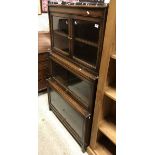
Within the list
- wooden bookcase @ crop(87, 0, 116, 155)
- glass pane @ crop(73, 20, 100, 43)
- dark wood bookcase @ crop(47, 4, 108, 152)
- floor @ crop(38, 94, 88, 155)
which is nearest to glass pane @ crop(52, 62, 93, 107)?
dark wood bookcase @ crop(47, 4, 108, 152)

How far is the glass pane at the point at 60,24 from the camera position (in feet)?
5.80

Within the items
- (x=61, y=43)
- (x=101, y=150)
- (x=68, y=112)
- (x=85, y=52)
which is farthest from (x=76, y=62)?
(x=101, y=150)

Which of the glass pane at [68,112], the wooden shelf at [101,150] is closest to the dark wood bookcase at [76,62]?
the glass pane at [68,112]

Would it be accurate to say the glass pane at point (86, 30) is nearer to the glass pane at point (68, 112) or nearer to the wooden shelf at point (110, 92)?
the wooden shelf at point (110, 92)

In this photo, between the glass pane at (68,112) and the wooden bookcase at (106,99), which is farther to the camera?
the glass pane at (68,112)

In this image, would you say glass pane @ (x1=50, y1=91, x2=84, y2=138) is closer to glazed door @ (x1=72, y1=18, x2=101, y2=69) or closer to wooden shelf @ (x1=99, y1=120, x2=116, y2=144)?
wooden shelf @ (x1=99, y1=120, x2=116, y2=144)

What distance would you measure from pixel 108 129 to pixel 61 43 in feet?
3.68

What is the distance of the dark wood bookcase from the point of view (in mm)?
1361

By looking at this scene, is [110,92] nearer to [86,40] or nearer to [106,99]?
[106,99]

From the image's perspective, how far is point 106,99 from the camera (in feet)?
4.66

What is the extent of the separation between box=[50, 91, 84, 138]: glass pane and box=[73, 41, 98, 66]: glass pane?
2.03ft
